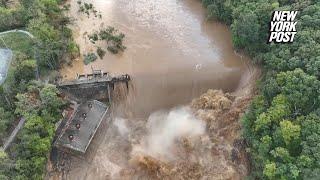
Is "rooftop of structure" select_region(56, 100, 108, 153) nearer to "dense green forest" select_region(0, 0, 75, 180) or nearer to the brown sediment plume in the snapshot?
"dense green forest" select_region(0, 0, 75, 180)

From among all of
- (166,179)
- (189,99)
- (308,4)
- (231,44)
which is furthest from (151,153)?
(308,4)

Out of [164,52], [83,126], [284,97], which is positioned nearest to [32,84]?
[83,126]

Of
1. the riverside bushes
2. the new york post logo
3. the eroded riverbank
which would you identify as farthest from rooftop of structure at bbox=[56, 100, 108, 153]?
the new york post logo

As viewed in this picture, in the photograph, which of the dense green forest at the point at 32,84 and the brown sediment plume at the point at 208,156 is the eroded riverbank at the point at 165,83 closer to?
the brown sediment plume at the point at 208,156

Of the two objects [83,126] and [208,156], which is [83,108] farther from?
[208,156]

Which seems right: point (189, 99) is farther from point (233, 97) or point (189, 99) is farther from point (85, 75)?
point (85, 75)

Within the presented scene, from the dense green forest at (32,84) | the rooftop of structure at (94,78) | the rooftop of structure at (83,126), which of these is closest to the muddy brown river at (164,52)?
the rooftop of structure at (94,78)

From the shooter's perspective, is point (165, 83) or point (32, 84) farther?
point (165, 83)
